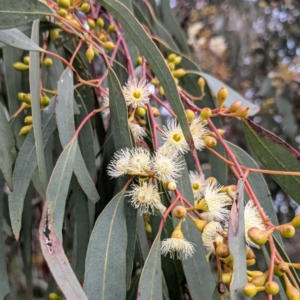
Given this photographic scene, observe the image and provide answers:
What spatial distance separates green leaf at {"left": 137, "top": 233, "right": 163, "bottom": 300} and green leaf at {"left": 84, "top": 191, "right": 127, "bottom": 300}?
1.7 inches

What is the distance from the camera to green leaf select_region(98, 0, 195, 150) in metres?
0.70

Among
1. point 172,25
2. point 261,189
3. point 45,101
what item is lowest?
point 261,189

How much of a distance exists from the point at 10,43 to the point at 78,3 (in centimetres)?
34

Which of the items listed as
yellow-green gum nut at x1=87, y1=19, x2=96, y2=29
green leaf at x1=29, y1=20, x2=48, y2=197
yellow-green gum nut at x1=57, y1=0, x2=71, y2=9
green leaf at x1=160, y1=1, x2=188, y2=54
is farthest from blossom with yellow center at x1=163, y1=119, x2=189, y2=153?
green leaf at x1=160, y1=1, x2=188, y2=54

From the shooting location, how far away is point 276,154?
905 mm

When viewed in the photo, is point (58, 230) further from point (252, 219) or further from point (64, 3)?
point (64, 3)

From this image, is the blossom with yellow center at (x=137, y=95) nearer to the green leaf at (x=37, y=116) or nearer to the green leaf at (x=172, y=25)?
the green leaf at (x=37, y=116)

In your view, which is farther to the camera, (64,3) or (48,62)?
(48,62)

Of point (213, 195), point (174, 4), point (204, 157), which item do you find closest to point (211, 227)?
point (213, 195)

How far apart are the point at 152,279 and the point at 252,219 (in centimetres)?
21

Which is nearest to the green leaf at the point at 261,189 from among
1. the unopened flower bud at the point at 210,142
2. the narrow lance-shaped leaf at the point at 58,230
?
the unopened flower bud at the point at 210,142

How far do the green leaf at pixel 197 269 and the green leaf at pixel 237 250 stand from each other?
157 millimetres

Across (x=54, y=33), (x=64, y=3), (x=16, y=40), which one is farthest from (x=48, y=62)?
(x=16, y=40)

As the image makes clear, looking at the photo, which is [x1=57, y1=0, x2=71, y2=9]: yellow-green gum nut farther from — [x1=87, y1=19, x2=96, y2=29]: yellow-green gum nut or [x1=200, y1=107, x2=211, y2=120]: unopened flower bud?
[x1=200, y1=107, x2=211, y2=120]: unopened flower bud
